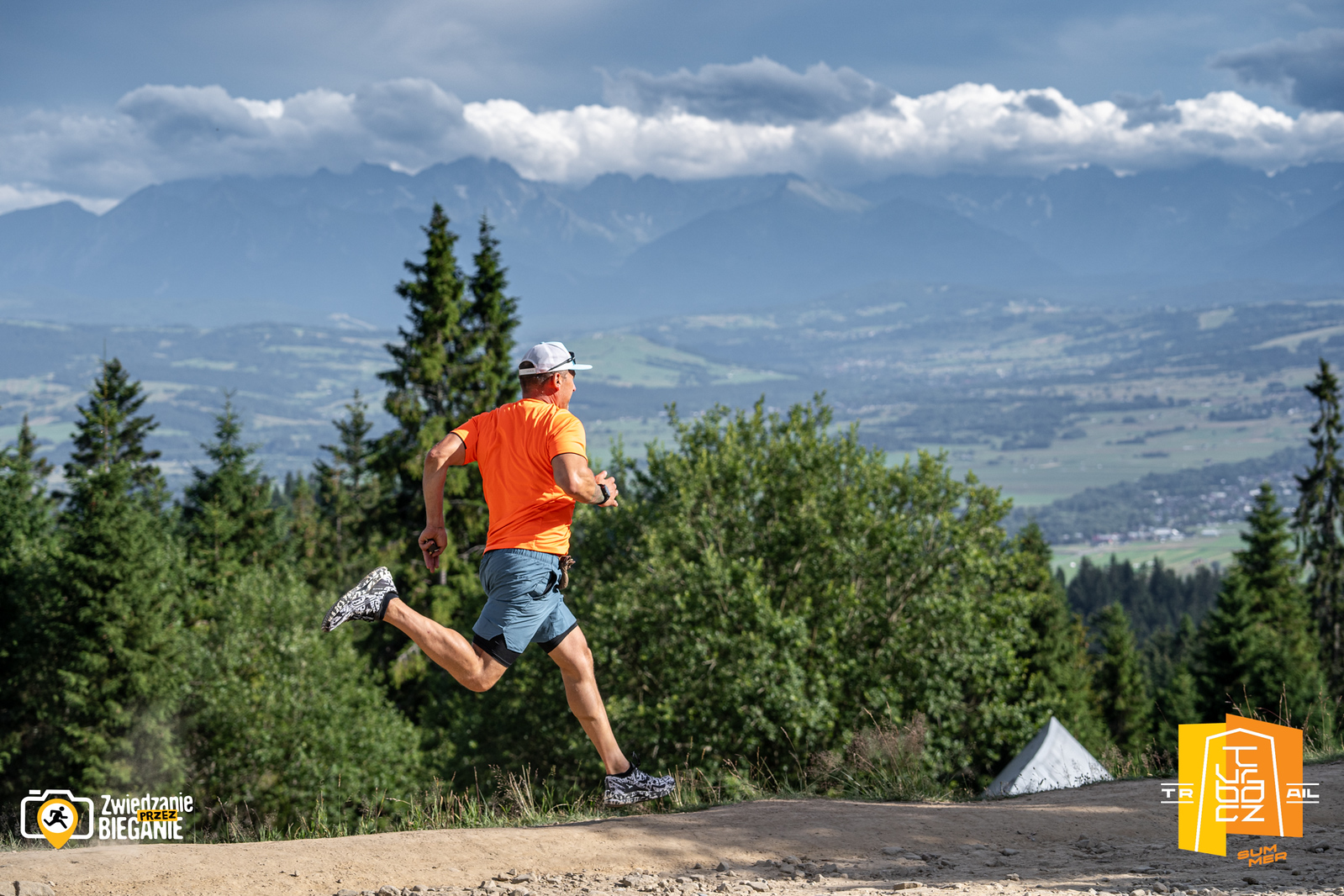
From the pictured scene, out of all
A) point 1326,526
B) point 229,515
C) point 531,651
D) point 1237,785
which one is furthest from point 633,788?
point 1326,526

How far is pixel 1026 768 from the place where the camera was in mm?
17531

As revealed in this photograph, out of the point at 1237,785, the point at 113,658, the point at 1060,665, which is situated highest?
the point at 1237,785

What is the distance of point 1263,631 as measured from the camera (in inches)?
1388

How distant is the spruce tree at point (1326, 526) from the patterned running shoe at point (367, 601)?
41.1m

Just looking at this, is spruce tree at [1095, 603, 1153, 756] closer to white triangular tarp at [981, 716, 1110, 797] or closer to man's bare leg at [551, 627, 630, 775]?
white triangular tarp at [981, 716, 1110, 797]

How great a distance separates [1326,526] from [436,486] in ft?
138

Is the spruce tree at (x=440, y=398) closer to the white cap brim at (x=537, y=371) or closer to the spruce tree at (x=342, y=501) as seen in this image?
the spruce tree at (x=342, y=501)

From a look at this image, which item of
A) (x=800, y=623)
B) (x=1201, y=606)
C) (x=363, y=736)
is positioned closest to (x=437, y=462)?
(x=800, y=623)

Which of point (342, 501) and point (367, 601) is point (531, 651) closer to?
point (367, 601)

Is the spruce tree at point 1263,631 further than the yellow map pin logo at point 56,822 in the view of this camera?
Yes

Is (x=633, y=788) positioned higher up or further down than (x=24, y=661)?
higher up

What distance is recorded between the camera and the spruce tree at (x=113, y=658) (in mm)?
22656

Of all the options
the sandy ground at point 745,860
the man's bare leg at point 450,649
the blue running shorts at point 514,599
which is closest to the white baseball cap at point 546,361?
the blue running shorts at point 514,599

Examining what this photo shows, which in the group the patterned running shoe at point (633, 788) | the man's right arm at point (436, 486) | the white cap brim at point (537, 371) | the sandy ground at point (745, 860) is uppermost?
the white cap brim at point (537, 371)
